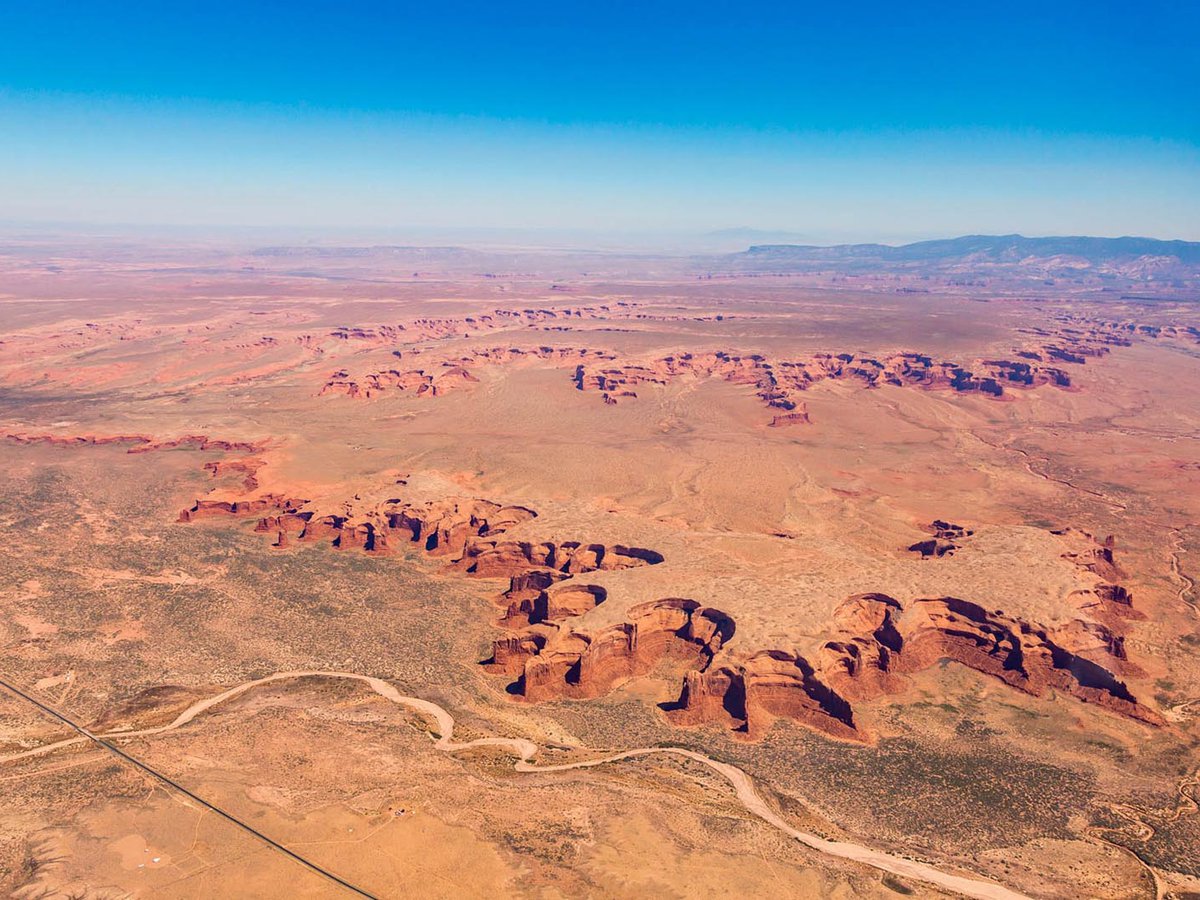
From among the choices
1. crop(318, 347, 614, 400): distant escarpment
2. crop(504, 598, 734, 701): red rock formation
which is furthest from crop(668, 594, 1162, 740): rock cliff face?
crop(318, 347, 614, 400): distant escarpment

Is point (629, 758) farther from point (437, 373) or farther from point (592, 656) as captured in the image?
point (437, 373)

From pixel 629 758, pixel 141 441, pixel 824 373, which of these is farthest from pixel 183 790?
pixel 824 373

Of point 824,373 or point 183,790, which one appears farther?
point 824,373

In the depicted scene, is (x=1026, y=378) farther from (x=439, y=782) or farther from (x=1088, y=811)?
(x=439, y=782)

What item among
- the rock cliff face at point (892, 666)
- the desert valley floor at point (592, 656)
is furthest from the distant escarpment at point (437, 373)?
the rock cliff face at point (892, 666)

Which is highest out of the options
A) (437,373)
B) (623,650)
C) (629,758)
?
(437,373)

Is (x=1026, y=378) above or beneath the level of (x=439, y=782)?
above

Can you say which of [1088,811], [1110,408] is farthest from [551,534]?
[1110,408]
